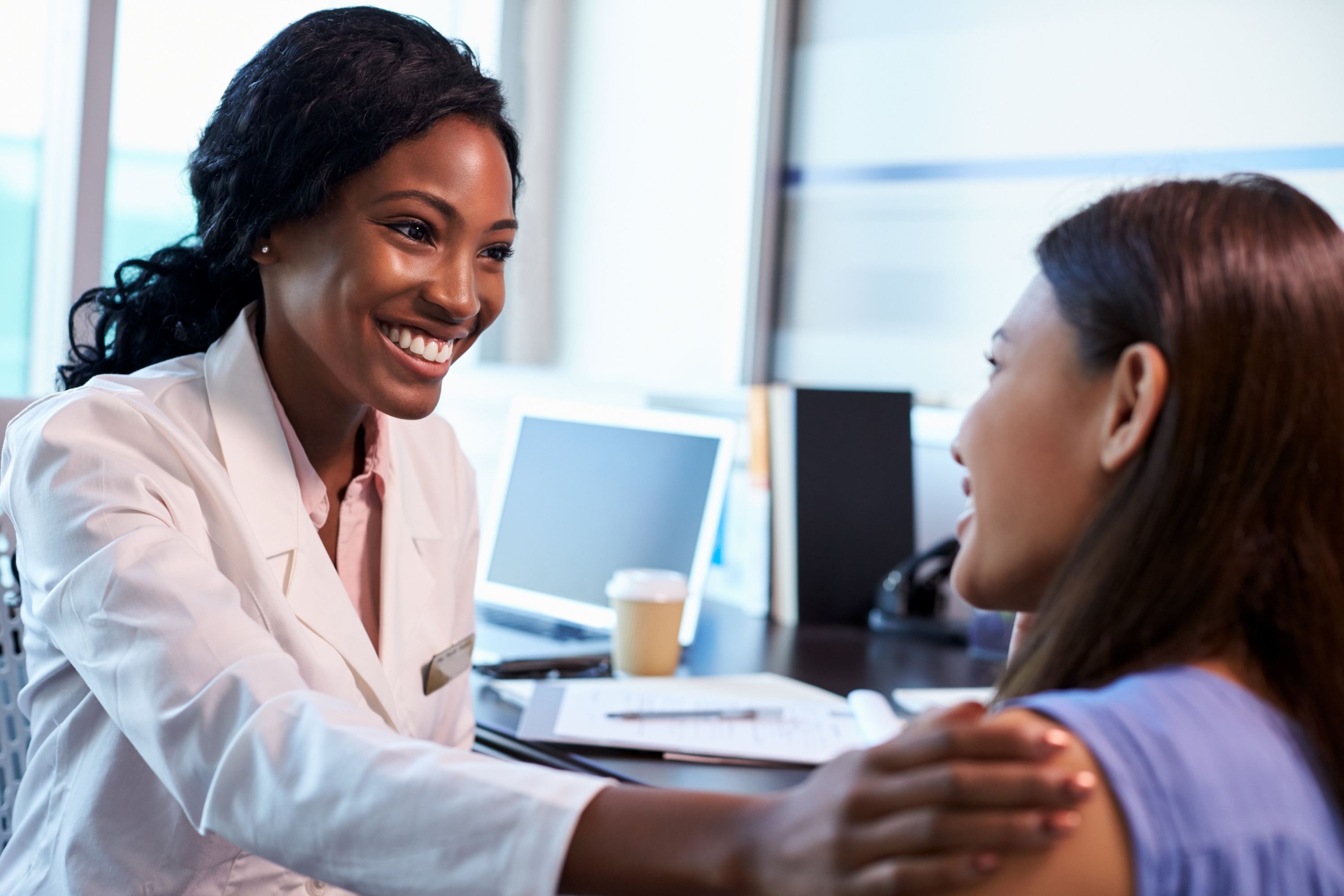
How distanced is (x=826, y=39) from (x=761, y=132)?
0.25 meters

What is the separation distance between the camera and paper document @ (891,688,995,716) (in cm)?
148

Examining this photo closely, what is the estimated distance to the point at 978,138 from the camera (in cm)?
238

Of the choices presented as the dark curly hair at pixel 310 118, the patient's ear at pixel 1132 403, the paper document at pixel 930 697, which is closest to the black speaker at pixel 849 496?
the paper document at pixel 930 697

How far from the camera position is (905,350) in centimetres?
247

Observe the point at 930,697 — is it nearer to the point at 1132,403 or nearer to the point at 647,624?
the point at 647,624

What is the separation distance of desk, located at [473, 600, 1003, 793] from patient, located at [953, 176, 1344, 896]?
564 mm

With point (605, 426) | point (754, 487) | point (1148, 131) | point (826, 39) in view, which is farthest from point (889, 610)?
point (826, 39)

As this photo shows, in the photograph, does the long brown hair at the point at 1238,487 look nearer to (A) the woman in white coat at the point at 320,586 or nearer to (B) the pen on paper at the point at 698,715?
(A) the woman in white coat at the point at 320,586

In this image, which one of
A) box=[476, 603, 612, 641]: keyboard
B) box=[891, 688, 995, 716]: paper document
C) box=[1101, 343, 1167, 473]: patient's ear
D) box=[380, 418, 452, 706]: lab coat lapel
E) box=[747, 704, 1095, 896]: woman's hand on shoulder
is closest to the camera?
box=[747, 704, 1095, 896]: woman's hand on shoulder

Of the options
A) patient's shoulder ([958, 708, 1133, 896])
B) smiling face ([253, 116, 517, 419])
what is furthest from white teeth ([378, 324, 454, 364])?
patient's shoulder ([958, 708, 1133, 896])

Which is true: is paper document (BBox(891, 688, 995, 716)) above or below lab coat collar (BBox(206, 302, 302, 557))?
below

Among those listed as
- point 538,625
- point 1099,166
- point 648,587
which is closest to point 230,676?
point 648,587

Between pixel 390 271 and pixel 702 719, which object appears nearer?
pixel 390 271

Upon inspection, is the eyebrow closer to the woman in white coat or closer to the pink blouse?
the woman in white coat
